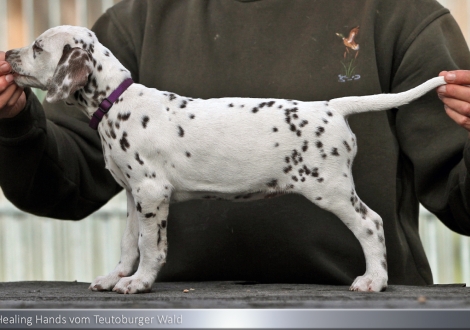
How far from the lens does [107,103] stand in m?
2.06

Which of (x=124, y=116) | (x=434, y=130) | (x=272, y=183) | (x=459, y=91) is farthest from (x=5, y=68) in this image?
(x=434, y=130)

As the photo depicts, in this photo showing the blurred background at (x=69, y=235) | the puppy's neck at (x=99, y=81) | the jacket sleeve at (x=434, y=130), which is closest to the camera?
the puppy's neck at (x=99, y=81)

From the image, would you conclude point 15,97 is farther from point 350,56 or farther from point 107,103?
point 350,56

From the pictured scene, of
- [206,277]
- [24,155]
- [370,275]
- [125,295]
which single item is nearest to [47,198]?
[24,155]

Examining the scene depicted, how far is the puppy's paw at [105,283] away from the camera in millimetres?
2111

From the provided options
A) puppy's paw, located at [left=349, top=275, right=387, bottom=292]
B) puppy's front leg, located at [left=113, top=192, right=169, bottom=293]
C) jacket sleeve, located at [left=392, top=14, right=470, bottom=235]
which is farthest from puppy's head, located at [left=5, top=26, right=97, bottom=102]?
jacket sleeve, located at [left=392, top=14, right=470, bottom=235]

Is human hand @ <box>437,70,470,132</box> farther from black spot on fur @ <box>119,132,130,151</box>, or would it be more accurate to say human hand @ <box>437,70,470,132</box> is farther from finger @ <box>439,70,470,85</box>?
black spot on fur @ <box>119,132,130,151</box>

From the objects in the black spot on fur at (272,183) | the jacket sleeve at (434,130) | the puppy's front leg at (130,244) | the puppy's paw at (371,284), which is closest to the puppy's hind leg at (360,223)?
the puppy's paw at (371,284)

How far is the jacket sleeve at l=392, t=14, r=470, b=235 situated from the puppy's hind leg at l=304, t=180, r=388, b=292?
0.50 metres

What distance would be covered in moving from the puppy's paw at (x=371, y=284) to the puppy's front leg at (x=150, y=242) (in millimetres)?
588

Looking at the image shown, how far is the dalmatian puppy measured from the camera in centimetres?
202

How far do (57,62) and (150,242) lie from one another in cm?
62

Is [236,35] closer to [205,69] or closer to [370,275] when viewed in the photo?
[205,69]

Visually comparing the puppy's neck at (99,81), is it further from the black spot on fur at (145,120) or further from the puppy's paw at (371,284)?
the puppy's paw at (371,284)
